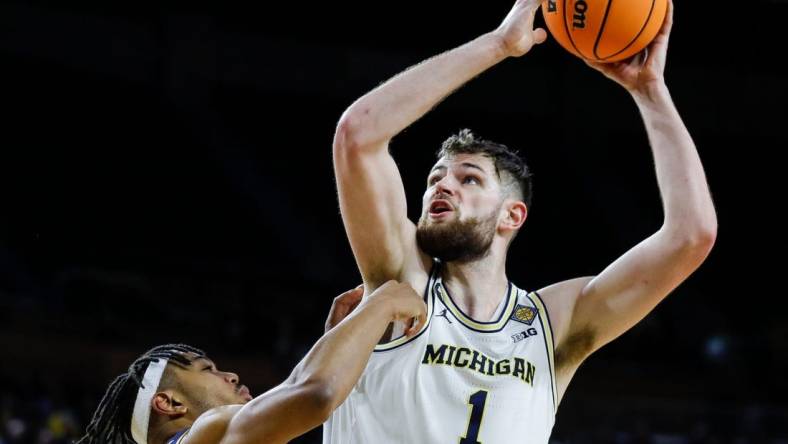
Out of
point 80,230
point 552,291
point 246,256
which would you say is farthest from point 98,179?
point 552,291

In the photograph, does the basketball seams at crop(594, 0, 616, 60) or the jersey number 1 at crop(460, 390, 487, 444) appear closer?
the jersey number 1 at crop(460, 390, 487, 444)

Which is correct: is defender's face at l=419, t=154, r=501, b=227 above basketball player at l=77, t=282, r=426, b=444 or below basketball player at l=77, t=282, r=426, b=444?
above

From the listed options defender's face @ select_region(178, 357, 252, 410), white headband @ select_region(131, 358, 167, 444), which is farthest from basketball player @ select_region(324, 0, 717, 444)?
white headband @ select_region(131, 358, 167, 444)

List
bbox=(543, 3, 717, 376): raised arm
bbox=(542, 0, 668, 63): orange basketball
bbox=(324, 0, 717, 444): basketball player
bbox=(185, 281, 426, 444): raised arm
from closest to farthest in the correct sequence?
bbox=(185, 281, 426, 444): raised arm → bbox=(324, 0, 717, 444): basketball player → bbox=(543, 3, 717, 376): raised arm → bbox=(542, 0, 668, 63): orange basketball

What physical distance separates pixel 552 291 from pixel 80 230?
1053cm

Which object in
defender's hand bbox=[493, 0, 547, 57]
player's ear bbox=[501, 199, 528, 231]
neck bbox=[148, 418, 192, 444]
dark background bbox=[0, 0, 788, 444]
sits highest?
dark background bbox=[0, 0, 788, 444]

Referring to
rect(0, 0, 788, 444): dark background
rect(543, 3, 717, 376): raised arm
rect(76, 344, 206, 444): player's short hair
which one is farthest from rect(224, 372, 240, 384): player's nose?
rect(0, 0, 788, 444): dark background

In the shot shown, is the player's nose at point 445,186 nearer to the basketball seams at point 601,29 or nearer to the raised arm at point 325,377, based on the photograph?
the raised arm at point 325,377

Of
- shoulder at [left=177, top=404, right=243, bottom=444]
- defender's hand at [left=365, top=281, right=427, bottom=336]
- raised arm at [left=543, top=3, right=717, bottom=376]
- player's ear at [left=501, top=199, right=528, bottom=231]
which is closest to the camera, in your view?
defender's hand at [left=365, top=281, right=427, bottom=336]

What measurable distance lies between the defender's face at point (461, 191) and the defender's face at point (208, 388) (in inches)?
37.0

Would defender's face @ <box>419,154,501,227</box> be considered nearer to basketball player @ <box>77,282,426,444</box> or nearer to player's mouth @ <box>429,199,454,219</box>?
player's mouth @ <box>429,199,454,219</box>

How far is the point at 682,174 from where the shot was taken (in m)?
3.24

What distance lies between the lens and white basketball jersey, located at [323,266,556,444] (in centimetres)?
300

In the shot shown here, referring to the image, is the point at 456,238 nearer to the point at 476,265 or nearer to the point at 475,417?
the point at 476,265
